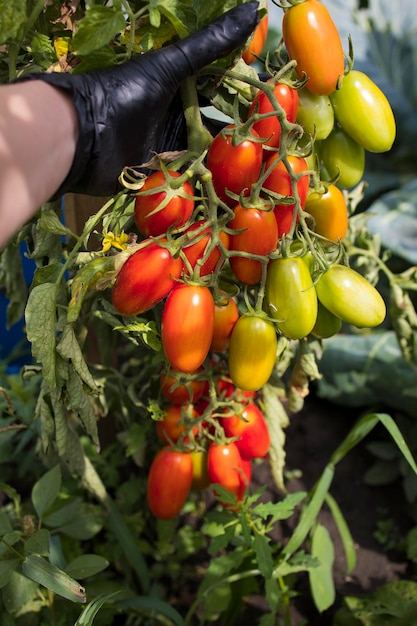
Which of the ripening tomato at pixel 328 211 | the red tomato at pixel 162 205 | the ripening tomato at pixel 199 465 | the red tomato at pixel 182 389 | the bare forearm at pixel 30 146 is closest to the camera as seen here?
the bare forearm at pixel 30 146

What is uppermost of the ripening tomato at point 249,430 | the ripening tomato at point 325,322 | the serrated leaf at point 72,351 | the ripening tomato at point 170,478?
the serrated leaf at point 72,351

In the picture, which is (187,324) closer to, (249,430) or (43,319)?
(43,319)

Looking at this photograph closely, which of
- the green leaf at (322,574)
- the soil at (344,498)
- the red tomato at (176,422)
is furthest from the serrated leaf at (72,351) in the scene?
the soil at (344,498)

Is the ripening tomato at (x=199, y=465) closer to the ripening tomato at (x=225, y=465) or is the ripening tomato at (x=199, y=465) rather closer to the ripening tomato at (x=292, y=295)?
the ripening tomato at (x=225, y=465)

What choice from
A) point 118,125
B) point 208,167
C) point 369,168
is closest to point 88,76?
point 118,125

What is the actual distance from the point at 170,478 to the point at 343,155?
0.60 metres

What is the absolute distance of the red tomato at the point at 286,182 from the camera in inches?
33.2

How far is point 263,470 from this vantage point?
5.52 feet

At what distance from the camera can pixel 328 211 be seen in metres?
0.91

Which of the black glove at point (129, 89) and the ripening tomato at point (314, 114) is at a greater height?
the black glove at point (129, 89)

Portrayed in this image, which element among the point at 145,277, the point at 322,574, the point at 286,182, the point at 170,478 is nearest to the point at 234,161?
the point at 286,182

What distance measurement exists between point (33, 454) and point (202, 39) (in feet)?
3.35

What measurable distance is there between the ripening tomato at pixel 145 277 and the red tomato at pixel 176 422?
0.29 m

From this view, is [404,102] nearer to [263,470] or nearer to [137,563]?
[263,470]
